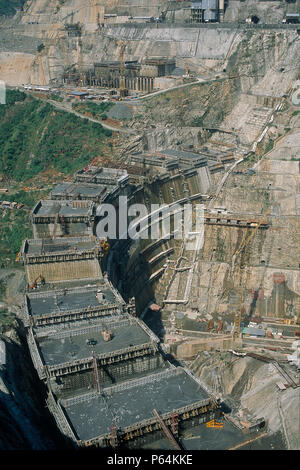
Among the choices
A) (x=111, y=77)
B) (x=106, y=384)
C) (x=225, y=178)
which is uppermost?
(x=111, y=77)

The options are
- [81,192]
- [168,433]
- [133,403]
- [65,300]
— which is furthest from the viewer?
[81,192]

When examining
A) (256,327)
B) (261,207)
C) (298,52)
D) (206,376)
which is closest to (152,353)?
(206,376)

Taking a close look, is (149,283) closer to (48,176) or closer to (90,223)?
(90,223)

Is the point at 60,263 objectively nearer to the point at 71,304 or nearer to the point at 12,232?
the point at 71,304

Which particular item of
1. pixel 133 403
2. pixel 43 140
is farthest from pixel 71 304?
pixel 43 140

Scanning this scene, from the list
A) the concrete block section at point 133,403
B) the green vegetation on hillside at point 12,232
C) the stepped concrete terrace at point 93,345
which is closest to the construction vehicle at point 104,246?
the stepped concrete terrace at point 93,345

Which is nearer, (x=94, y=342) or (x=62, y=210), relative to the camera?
(x=94, y=342)
